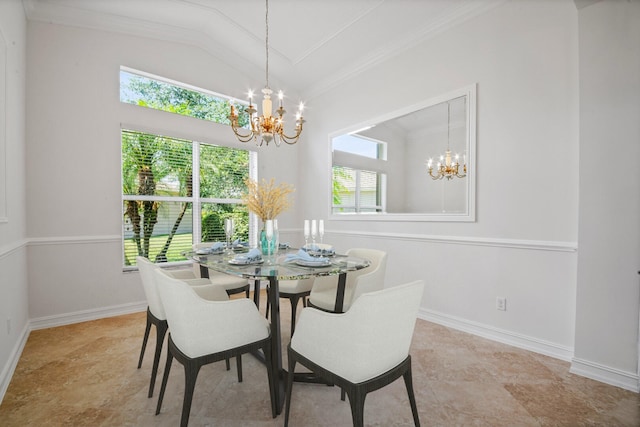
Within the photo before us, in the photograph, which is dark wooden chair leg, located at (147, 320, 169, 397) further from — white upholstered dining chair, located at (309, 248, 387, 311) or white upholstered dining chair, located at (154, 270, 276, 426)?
white upholstered dining chair, located at (309, 248, 387, 311)

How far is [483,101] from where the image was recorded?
9.07ft

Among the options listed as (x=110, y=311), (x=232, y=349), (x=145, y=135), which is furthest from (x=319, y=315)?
(x=145, y=135)

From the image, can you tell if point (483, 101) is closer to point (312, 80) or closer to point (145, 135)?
point (312, 80)

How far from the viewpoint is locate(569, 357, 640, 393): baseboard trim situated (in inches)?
74.7

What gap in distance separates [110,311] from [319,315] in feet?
10.3

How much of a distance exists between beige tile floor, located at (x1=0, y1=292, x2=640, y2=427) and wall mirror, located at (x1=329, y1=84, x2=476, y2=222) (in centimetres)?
135

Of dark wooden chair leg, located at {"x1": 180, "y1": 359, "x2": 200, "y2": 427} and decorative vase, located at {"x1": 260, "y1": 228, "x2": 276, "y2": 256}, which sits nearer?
dark wooden chair leg, located at {"x1": 180, "y1": 359, "x2": 200, "y2": 427}

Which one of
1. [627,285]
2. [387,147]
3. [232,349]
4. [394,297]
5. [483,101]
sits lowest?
[232,349]

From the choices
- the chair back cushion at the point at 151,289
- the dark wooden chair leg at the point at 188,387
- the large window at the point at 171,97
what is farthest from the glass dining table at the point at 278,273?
→ the large window at the point at 171,97

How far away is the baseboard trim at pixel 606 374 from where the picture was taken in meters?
1.90

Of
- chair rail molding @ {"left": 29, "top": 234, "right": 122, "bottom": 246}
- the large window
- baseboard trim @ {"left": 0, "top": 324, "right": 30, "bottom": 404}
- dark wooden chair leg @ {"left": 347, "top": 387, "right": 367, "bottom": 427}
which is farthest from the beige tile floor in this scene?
the large window

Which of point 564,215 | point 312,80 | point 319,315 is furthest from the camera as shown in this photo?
point 312,80

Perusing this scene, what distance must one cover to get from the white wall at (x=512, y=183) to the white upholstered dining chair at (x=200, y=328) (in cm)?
222

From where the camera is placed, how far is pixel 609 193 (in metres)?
1.97
